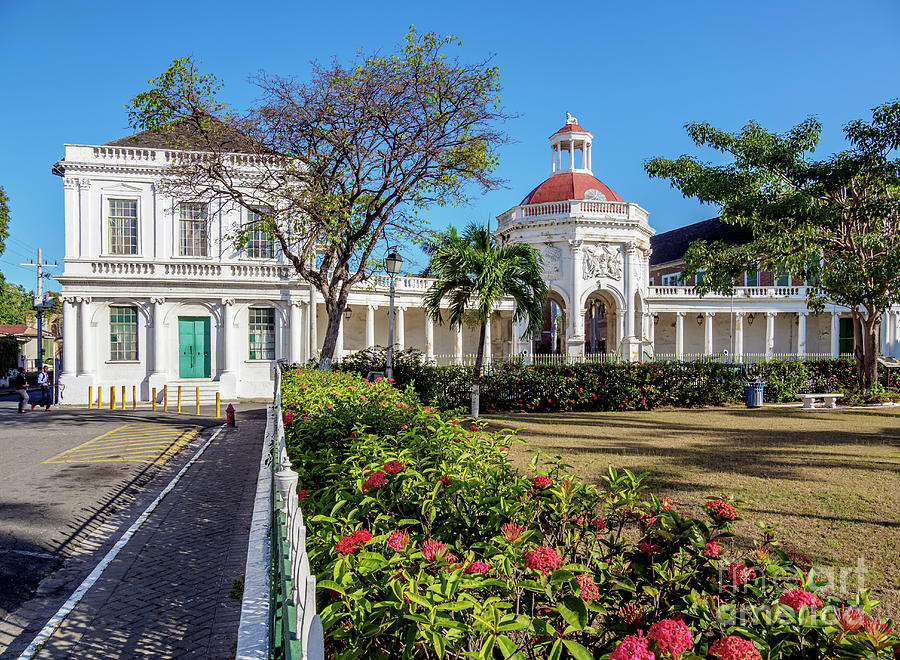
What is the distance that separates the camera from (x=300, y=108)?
582 inches

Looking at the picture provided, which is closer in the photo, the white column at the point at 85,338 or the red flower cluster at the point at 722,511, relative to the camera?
the red flower cluster at the point at 722,511

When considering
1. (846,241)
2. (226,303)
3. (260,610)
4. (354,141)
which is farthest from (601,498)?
(226,303)

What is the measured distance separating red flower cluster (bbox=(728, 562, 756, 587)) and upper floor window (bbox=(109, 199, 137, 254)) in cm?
2764

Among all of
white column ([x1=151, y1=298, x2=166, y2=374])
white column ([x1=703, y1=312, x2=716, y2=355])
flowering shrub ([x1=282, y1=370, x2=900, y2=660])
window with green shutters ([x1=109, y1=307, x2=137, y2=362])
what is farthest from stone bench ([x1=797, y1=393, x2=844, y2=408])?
window with green shutters ([x1=109, y1=307, x2=137, y2=362])

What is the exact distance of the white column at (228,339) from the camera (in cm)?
2550

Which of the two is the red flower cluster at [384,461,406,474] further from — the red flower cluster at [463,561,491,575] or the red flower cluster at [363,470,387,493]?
the red flower cluster at [463,561,491,575]

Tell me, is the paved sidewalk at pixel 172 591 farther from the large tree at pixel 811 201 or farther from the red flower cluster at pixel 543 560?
the large tree at pixel 811 201

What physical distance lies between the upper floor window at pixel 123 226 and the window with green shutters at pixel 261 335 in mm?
5805

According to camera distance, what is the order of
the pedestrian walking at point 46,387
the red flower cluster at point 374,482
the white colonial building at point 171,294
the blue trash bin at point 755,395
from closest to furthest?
the red flower cluster at point 374,482
the blue trash bin at point 755,395
the pedestrian walking at point 46,387
the white colonial building at point 171,294

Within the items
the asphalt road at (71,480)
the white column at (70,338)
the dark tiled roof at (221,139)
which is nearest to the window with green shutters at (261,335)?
the white column at (70,338)

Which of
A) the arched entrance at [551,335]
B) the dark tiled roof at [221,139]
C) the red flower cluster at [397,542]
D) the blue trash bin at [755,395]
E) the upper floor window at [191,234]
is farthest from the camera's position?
the arched entrance at [551,335]

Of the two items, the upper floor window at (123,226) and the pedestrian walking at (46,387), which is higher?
the upper floor window at (123,226)

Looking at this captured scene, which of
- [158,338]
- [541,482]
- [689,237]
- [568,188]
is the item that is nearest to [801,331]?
[689,237]

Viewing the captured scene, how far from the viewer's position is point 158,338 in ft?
81.7
